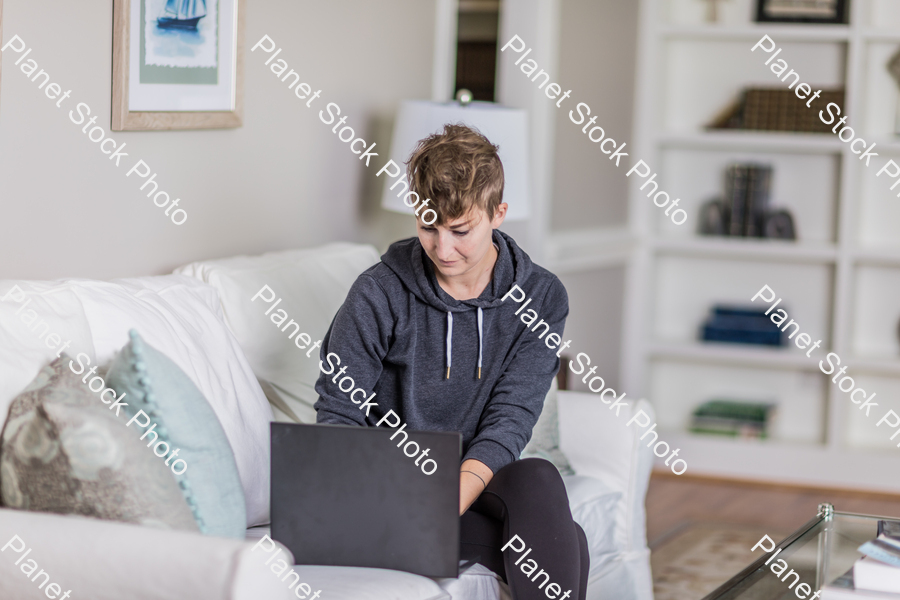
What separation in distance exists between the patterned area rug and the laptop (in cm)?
131

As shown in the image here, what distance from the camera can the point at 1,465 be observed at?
129 centimetres

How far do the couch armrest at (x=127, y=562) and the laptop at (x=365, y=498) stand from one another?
0.77 ft

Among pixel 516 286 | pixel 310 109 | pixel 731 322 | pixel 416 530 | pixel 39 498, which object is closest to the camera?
pixel 39 498

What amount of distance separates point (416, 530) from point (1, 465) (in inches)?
22.0

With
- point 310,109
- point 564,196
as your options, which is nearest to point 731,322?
point 564,196

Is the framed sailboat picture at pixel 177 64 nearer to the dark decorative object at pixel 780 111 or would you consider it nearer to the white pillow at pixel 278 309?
the white pillow at pixel 278 309

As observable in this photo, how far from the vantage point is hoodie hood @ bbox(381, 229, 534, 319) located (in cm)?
175

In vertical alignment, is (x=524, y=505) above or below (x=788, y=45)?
below

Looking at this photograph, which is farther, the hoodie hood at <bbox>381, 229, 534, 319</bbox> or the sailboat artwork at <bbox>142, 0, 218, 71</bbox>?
the sailboat artwork at <bbox>142, 0, 218, 71</bbox>

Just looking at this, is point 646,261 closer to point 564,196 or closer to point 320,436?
point 564,196

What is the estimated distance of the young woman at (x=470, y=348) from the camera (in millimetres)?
1562

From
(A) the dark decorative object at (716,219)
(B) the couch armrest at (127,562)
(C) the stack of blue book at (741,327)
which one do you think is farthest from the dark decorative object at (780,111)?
(B) the couch armrest at (127,562)

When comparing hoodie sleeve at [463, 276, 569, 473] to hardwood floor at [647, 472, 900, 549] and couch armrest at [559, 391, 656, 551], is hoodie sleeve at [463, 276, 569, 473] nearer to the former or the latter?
couch armrest at [559, 391, 656, 551]

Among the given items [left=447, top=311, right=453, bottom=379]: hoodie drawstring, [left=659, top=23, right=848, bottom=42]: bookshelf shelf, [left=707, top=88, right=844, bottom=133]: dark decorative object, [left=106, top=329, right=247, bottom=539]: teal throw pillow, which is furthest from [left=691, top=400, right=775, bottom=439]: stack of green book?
[left=106, top=329, right=247, bottom=539]: teal throw pillow
